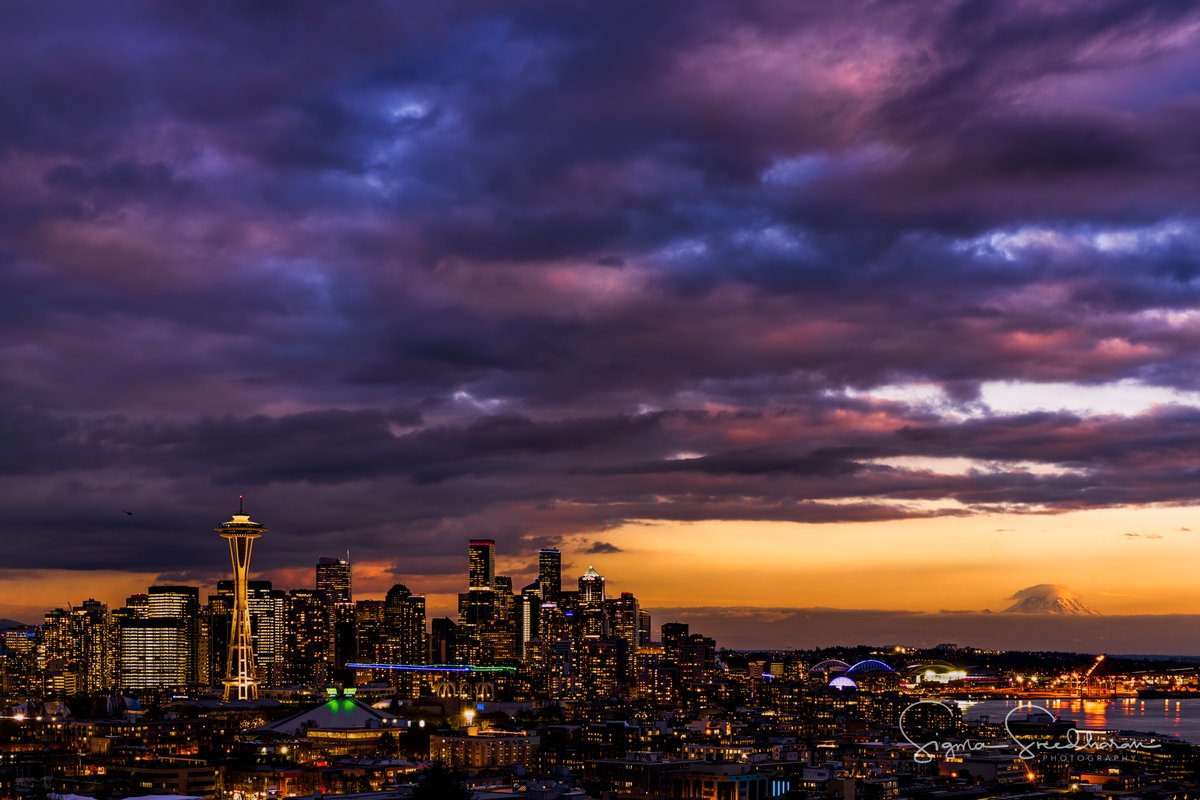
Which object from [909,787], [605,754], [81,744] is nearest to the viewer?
[909,787]

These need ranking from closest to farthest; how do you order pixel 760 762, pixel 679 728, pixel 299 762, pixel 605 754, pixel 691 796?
pixel 691 796 → pixel 760 762 → pixel 299 762 → pixel 605 754 → pixel 679 728

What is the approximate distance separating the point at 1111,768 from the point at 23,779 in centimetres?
9204

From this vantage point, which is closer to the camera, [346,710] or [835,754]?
[835,754]

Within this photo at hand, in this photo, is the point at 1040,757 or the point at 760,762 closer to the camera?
the point at 760,762

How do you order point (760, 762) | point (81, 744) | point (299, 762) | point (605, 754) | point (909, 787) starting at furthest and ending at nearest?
point (81, 744) < point (605, 754) < point (299, 762) < point (760, 762) < point (909, 787)

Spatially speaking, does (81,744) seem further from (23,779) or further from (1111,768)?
(1111,768)

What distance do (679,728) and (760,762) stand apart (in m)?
55.4

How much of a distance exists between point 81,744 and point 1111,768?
103087mm

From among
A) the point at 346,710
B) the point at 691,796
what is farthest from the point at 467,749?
the point at 691,796

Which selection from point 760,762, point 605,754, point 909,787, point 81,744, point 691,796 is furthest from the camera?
point 81,744

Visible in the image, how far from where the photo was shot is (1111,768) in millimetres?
144875

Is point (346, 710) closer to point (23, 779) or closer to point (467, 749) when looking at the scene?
point (467, 749)

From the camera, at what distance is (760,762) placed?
456ft

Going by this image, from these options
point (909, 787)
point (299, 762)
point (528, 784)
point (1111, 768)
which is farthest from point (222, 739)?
point (1111, 768)
